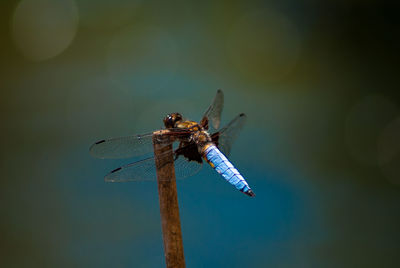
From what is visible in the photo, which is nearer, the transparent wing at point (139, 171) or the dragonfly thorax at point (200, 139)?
the transparent wing at point (139, 171)

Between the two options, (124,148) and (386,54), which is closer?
(124,148)

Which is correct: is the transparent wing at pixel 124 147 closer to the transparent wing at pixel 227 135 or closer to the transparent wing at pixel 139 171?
the transparent wing at pixel 139 171

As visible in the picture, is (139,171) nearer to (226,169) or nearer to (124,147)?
(124,147)

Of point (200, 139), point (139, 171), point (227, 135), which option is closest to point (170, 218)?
point (139, 171)

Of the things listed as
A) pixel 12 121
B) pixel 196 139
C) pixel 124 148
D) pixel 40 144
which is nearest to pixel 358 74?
pixel 196 139

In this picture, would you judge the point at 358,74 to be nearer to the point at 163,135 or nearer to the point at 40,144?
the point at 163,135

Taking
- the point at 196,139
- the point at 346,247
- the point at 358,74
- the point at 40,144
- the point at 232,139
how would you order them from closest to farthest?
the point at 196,139 → the point at 232,139 → the point at 346,247 → the point at 40,144 → the point at 358,74

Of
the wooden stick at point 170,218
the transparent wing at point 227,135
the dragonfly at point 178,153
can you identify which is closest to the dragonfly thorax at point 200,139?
the dragonfly at point 178,153
